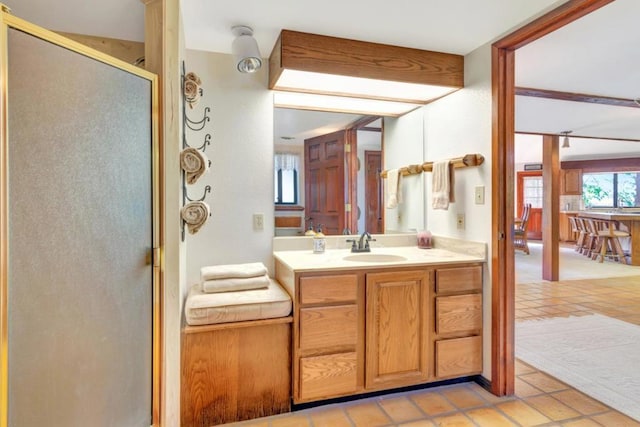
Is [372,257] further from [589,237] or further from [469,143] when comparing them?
[589,237]

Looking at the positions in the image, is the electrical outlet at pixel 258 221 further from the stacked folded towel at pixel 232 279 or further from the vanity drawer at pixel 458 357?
the vanity drawer at pixel 458 357

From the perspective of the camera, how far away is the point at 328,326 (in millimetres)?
1795

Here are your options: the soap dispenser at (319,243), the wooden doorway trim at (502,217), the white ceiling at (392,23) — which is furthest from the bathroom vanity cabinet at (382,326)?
the white ceiling at (392,23)

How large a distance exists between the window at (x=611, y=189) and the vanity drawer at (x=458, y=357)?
333 inches

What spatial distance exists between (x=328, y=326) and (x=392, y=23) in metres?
1.66

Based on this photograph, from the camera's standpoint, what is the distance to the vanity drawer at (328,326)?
5.80ft

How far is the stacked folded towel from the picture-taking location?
1.86 m

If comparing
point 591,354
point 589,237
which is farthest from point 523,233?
point 591,354

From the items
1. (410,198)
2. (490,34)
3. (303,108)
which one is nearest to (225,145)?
(303,108)

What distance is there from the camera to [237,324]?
1717 mm

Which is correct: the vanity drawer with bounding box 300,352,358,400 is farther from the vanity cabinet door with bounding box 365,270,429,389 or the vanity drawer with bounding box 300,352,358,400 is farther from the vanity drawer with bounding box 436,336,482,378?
the vanity drawer with bounding box 436,336,482,378

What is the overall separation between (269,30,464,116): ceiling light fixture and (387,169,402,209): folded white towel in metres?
0.54

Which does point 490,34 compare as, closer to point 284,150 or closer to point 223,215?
point 284,150

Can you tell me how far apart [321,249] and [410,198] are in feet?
3.01
